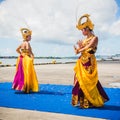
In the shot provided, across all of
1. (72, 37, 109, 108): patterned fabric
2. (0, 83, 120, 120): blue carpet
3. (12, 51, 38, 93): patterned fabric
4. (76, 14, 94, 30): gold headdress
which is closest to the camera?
(0, 83, 120, 120): blue carpet

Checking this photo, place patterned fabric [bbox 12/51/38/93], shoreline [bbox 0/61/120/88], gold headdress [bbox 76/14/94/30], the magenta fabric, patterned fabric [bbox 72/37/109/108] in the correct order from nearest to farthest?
patterned fabric [bbox 72/37/109/108]
gold headdress [bbox 76/14/94/30]
patterned fabric [bbox 12/51/38/93]
the magenta fabric
shoreline [bbox 0/61/120/88]

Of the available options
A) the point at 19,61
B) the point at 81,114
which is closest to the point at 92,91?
the point at 81,114

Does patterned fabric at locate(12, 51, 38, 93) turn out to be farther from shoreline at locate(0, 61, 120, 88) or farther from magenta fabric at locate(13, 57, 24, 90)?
shoreline at locate(0, 61, 120, 88)

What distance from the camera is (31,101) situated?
8.63m

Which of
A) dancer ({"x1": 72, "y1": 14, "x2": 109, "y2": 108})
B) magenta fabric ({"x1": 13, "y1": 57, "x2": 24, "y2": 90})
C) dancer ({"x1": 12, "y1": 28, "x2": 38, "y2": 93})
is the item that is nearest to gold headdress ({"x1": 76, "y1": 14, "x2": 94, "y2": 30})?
dancer ({"x1": 72, "y1": 14, "x2": 109, "y2": 108})

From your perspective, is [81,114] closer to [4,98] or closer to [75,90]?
[75,90]

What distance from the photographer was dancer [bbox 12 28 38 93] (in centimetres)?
1079

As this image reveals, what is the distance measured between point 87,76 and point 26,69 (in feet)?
11.7

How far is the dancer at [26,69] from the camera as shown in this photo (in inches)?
425

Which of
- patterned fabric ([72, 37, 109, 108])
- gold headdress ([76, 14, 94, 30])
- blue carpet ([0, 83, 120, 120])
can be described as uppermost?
gold headdress ([76, 14, 94, 30])

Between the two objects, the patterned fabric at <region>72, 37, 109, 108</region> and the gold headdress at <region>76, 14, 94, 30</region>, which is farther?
the gold headdress at <region>76, 14, 94, 30</region>

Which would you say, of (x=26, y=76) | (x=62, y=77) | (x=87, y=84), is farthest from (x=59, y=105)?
(x=62, y=77)

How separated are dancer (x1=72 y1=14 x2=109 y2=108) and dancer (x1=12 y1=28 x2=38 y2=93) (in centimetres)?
320

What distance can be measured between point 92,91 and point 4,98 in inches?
113
